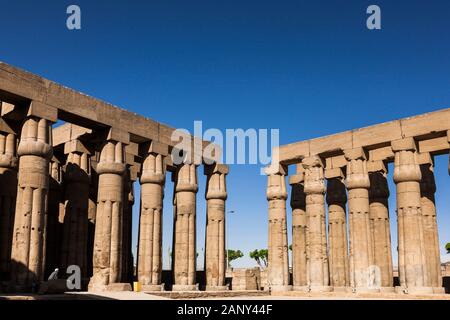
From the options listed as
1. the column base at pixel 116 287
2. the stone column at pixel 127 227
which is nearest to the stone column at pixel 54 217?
the stone column at pixel 127 227

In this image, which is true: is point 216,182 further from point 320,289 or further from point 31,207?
point 31,207

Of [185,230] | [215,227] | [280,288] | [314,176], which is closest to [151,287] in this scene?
[185,230]

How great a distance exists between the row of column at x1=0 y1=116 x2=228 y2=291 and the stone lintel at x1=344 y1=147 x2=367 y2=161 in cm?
724

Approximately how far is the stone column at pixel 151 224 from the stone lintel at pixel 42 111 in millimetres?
6299

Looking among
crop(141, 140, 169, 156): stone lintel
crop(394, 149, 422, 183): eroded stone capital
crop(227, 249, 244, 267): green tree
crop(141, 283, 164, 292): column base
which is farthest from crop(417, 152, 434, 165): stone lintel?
crop(227, 249, 244, 267): green tree

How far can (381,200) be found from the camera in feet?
106

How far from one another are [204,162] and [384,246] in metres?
11.8

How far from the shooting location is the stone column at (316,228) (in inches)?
1156

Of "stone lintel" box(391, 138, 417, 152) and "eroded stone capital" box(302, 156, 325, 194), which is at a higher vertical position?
"stone lintel" box(391, 138, 417, 152)

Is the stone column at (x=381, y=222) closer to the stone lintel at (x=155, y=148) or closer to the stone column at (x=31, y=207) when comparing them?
the stone lintel at (x=155, y=148)

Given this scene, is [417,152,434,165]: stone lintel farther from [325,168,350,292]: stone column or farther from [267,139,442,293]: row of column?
[325,168,350,292]: stone column

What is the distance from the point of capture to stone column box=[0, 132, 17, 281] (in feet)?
78.2

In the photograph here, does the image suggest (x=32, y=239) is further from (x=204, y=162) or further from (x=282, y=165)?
(x=282, y=165)

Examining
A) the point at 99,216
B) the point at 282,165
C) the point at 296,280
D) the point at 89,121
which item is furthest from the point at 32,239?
the point at 296,280
